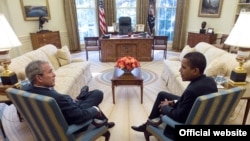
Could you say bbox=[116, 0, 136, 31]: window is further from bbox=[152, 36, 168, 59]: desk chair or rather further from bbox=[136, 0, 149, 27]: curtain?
bbox=[152, 36, 168, 59]: desk chair

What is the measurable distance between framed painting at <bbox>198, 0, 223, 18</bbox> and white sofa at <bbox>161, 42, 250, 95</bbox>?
102 inches

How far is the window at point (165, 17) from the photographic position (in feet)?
21.8

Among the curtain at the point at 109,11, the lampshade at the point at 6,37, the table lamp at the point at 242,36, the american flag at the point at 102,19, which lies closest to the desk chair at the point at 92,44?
the american flag at the point at 102,19

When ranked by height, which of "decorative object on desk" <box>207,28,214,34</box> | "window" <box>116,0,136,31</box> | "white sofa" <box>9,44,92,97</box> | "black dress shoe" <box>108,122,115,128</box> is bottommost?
"black dress shoe" <box>108,122,115,128</box>

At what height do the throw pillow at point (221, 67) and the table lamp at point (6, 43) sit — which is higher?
the table lamp at point (6, 43)

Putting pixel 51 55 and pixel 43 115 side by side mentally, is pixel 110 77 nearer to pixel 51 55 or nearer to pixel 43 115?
pixel 51 55

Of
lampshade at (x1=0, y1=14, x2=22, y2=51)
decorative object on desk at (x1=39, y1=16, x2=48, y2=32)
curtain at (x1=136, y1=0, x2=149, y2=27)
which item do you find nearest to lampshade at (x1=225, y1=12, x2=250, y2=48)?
lampshade at (x1=0, y1=14, x2=22, y2=51)

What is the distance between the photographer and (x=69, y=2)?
603 centimetres

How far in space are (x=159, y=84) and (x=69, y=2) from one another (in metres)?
4.27

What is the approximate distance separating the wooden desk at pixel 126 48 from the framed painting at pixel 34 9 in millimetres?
2164

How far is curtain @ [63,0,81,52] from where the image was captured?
19.9 ft

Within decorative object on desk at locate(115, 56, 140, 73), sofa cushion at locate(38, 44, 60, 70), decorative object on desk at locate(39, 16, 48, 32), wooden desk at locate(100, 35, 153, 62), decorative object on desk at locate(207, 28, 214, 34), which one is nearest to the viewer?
decorative object on desk at locate(115, 56, 140, 73)

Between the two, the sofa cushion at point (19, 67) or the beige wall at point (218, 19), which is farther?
the beige wall at point (218, 19)

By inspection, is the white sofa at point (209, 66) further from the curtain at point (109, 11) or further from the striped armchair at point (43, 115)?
the curtain at point (109, 11)
